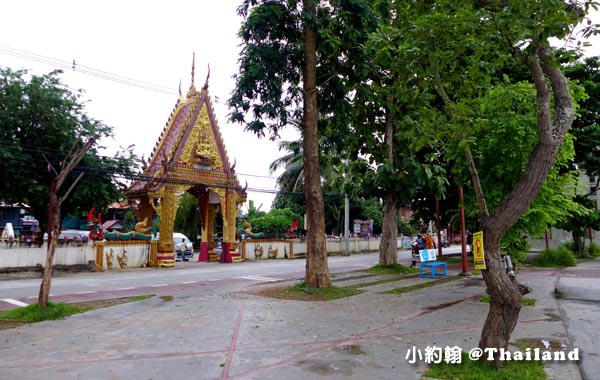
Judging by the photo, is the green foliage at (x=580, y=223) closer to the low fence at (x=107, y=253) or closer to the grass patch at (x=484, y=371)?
the low fence at (x=107, y=253)

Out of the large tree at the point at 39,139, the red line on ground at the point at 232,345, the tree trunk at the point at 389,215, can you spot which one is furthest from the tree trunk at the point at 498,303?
the large tree at the point at 39,139

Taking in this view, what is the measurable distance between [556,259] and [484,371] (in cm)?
2143

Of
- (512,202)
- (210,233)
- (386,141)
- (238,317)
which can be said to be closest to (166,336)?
(238,317)

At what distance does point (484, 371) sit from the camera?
5.18 metres

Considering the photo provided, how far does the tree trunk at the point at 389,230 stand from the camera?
1873cm

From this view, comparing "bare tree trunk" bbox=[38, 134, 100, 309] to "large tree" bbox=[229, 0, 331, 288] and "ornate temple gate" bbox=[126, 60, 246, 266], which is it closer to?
"large tree" bbox=[229, 0, 331, 288]

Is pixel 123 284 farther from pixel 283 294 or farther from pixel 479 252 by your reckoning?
pixel 479 252

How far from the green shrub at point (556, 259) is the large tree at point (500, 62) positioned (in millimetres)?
19699

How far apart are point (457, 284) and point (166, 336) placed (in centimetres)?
1065

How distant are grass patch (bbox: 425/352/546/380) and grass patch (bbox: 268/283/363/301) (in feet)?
20.9

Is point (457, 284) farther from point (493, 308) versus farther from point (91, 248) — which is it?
point (91, 248)

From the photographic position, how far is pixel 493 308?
215 inches

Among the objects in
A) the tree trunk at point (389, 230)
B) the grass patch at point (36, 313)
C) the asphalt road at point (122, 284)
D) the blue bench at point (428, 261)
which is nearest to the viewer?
the grass patch at point (36, 313)

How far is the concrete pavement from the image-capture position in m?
5.64
